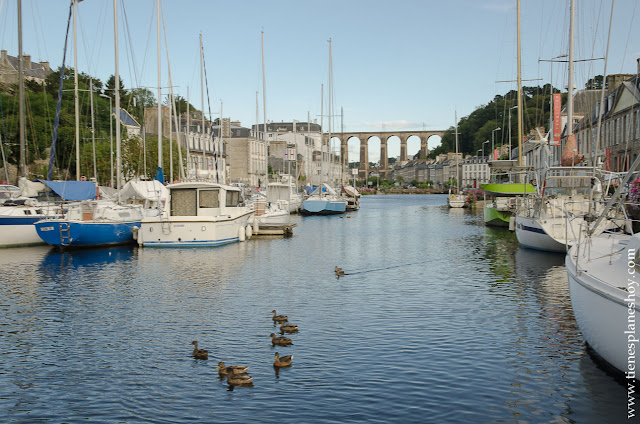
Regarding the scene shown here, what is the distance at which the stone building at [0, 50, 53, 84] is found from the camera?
3246 inches

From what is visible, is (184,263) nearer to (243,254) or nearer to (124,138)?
(243,254)

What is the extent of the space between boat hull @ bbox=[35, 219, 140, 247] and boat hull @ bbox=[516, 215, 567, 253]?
21.0 meters

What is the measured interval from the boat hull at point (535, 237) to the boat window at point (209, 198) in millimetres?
15962

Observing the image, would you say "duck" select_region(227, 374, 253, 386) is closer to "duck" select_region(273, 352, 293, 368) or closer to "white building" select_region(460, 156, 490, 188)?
"duck" select_region(273, 352, 293, 368)

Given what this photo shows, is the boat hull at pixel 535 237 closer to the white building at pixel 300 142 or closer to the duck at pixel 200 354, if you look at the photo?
the duck at pixel 200 354

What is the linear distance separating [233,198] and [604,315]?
Answer: 2838 centimetres

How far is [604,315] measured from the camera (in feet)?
32.7

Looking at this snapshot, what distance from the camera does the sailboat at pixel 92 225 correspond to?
31.2 metres

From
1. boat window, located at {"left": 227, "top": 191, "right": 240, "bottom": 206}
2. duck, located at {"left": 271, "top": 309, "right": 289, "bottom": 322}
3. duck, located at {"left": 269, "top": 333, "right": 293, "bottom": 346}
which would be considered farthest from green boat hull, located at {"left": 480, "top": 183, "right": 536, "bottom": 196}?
duck, located at {"left": 269, "top": 333, "right": 293, "bottom": 346}

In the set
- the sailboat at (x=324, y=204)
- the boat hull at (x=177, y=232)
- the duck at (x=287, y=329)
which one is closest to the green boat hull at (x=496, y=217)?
the boat hull at (x=177, y=232)

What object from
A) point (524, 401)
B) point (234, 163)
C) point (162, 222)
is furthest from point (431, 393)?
point (234, 163)

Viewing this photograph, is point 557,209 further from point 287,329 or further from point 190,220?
point 190,220

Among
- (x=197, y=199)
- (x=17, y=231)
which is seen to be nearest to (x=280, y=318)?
(x=197, y=199)

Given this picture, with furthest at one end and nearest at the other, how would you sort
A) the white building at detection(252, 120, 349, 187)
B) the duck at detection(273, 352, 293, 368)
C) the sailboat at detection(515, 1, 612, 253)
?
the white building at detection(252, 120, 349, 187) < the sailboat at detection(515, 1, 612, 253) < the duck at detection(273, 352, 293, 368)
